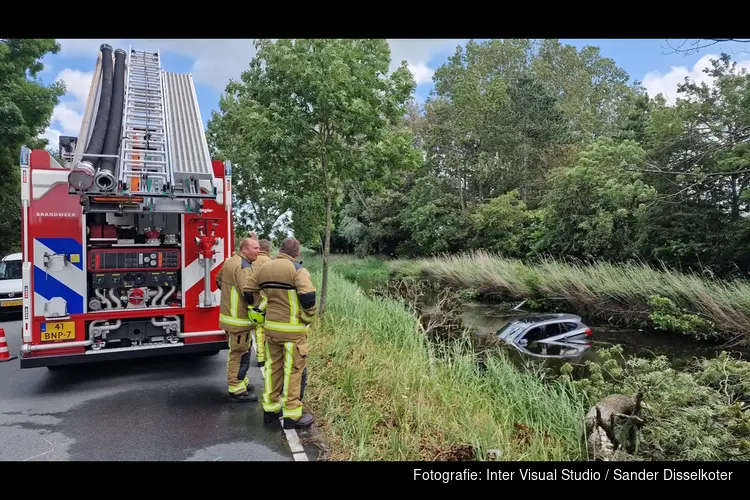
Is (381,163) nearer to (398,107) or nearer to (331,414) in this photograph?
(398,107)

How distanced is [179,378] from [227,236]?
2.02 metres

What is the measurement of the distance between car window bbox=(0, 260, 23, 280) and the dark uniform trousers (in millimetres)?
10152

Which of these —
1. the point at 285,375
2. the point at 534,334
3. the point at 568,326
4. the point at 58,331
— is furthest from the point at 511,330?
the point at 58,331

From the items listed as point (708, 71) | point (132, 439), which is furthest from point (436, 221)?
point (132, 439)

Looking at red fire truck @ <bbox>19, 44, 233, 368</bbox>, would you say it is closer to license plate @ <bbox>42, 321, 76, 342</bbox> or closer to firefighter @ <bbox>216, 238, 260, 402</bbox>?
license plate @ <bbox>42, 321, 76, 342</bbox>

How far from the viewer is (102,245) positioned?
6.23m

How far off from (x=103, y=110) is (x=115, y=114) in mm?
161

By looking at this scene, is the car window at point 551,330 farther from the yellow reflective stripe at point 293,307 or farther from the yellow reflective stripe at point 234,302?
the yellow reflective stripe at point 293,307

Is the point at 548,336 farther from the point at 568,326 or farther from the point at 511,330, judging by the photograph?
the point at 511,330

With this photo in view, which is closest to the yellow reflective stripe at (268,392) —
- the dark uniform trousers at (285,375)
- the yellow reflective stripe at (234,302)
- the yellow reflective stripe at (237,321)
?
the dark uniform trousers at (285,375)

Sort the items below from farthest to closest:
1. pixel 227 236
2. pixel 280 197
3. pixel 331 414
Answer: pixel 280 197 < pixel 227 236 < pixel 331 414

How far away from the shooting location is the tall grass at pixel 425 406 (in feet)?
14.2

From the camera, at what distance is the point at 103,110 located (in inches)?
273

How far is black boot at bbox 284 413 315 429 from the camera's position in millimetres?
4902
